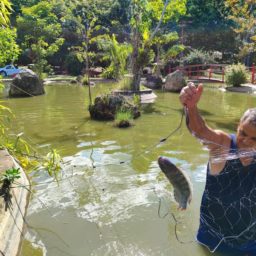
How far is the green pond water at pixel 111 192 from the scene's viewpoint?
4668mm

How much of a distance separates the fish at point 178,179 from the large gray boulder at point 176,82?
17018 millimetres

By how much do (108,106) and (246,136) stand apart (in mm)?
9001

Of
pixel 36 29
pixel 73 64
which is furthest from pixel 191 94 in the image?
pixel 36 29

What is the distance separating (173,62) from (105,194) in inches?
918

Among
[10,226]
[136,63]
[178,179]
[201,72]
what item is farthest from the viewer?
[201,72]

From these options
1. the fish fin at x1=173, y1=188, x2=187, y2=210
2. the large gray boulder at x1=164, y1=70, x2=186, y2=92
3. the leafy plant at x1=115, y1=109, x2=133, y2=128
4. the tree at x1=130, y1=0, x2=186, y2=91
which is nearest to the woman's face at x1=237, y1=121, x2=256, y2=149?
the fish fin at x1=173, y1=188, x2=187, y2=210

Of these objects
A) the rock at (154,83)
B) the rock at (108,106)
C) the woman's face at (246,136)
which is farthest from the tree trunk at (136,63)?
the woman's face at (246,136)

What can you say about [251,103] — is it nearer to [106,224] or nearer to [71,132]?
[71,132]

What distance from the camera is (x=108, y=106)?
1191 cm

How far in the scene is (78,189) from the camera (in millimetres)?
6266

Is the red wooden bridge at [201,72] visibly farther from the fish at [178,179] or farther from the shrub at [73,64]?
the fish at [178,179]

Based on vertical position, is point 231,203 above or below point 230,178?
below

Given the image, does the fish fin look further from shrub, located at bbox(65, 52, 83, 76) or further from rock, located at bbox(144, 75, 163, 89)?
shrub, located at bbox(65, 52, 83, 76)

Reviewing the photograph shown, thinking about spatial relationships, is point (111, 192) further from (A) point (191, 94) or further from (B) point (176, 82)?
(B) point (176, 82)
